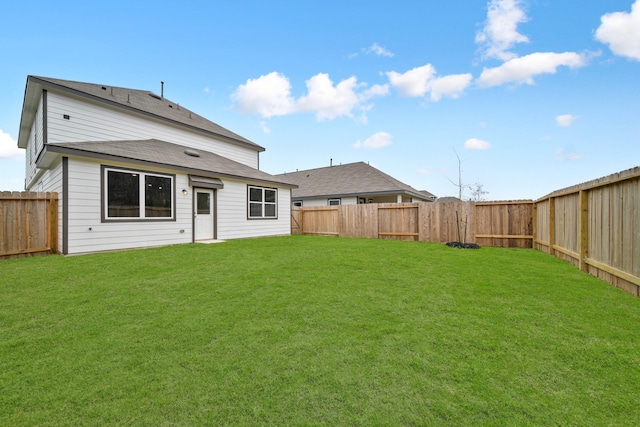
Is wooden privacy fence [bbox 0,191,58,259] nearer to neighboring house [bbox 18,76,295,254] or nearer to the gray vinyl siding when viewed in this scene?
neighboring house [bbox 18,76,295,254]

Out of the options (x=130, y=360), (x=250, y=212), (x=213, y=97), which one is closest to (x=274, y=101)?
(x=213, y=97)

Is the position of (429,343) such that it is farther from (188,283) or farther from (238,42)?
(238,42)

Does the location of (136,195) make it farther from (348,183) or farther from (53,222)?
(348,183)

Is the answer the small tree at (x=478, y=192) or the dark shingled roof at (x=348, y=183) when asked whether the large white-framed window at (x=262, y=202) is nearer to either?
the dark shingled roof at (x=348, y=183)

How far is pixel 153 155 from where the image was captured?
8961 millimetres

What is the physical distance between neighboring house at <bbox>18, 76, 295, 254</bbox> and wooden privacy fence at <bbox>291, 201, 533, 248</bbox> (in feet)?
9.62

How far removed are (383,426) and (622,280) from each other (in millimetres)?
4714

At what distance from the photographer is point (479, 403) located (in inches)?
65.8

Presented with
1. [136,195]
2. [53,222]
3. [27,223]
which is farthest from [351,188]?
[27,223]

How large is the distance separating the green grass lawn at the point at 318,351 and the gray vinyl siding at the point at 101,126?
6.48 metres

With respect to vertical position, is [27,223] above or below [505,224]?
above

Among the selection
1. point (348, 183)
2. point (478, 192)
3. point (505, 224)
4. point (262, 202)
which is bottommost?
point (505, 224)

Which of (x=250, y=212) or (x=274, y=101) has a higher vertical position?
(x=274, y=101)

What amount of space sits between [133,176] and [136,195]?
575 mm
